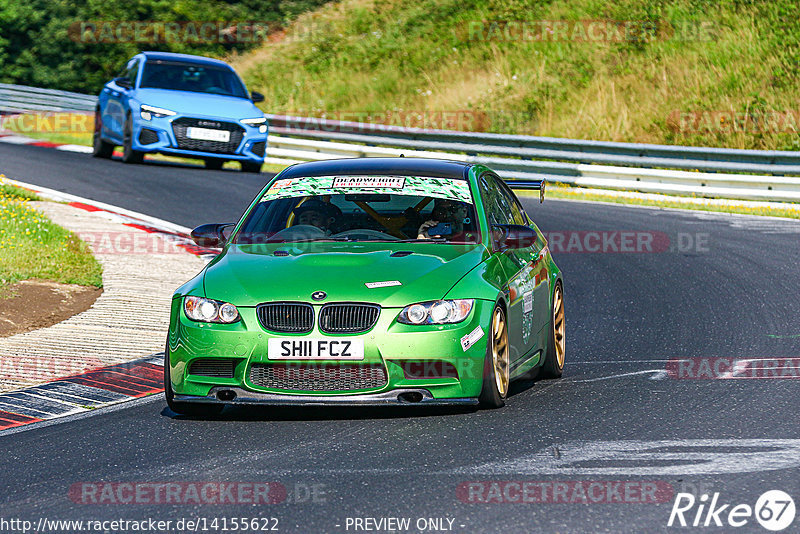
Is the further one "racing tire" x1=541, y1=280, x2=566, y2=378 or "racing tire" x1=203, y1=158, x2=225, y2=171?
"racing tire" x1=203, y1=158, x2=225, y2=171

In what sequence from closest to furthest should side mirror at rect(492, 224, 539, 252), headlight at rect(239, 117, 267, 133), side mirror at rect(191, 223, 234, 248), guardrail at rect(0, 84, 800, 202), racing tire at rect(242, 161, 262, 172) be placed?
side mirror at rect(492, 224, 539, 252)
side mirror at rect(191, 223, 234, 248)
guardrail at rect(0, 84, 800, 202)
headlight at rect(239, 117, 267, 133)
racing tire at rect(242, 161, 262, 172)

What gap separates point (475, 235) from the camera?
8078 millimetres

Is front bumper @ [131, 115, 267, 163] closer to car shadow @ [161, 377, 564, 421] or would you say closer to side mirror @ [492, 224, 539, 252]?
side mirror @ [492, 224, 539, 252]

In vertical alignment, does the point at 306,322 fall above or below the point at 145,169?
above

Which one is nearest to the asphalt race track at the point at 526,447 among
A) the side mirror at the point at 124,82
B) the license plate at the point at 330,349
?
the license plate at the point at 330,349

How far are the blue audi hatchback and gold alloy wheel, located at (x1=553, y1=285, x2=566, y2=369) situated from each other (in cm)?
1254

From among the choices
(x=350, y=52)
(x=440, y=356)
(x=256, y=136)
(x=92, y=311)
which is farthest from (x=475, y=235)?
(x=350, y=52)

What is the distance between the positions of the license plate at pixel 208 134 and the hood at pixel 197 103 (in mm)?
252

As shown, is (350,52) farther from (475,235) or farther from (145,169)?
(475,235)

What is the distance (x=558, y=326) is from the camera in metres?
8.96

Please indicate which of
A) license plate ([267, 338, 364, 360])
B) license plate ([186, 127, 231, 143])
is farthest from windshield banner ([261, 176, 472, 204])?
license plate ([186, 127, 231, 143])

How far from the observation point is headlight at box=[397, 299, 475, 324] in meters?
6.98

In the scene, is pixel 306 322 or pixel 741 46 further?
pixel 741 46

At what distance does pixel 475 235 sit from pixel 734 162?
13.9m
